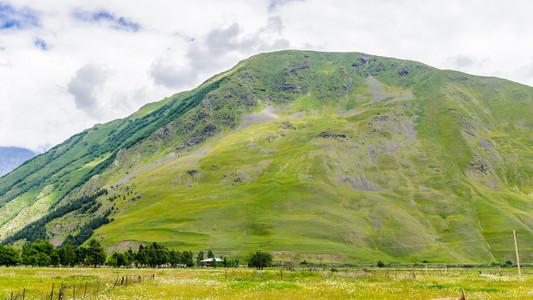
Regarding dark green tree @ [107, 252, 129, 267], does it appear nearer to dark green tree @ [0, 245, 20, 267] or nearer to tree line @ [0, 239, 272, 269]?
tree line @ [0, 239, 272, 269]

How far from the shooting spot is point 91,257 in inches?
5354

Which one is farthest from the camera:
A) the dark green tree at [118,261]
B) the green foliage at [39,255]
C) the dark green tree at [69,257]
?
the dark green tree at [118,261]

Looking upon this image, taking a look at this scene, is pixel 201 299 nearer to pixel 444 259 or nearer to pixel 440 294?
pixel 440 294

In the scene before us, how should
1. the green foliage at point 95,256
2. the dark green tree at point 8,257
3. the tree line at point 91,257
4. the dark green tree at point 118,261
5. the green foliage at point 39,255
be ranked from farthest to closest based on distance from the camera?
1. the green foliage at point 95,256
2. the dark green tree at point 118,261
3. the green foliage at point 39,255
4. the tree line at point 91,257
5. the dark green tree at point 8,257

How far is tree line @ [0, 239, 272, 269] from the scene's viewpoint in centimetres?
11381

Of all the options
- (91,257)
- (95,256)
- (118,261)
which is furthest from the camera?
(95,256)

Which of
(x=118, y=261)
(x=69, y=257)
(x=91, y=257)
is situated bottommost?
(x=118, y=261)

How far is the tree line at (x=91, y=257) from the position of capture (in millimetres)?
113812

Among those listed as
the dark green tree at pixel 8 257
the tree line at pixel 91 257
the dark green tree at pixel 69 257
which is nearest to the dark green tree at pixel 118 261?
the tree line at pixel 91 257

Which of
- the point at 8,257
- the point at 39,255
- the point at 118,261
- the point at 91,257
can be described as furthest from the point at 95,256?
the point at 8,257

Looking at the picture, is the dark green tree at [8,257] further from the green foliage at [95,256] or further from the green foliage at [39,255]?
the green foliage at [95,256]

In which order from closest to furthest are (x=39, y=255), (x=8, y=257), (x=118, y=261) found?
(x=8, y=257) → (x=39, y=255) → (x=118, y=261)

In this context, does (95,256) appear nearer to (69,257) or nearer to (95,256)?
(95,256)

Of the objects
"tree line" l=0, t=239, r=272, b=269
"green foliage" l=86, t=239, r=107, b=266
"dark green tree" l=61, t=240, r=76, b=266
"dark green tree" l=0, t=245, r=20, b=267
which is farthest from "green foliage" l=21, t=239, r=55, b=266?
"green foliage" l=86, t=239, r=107, b=266
